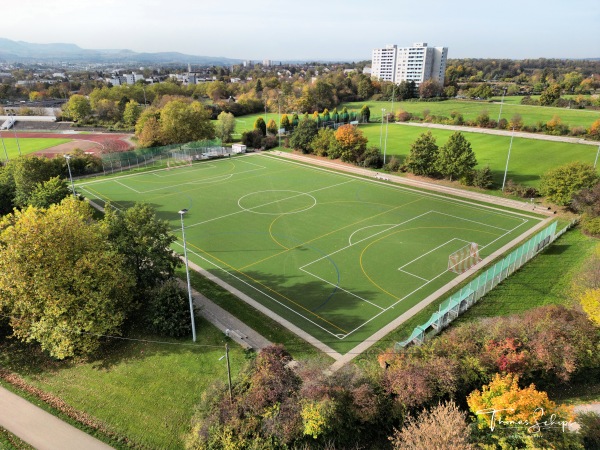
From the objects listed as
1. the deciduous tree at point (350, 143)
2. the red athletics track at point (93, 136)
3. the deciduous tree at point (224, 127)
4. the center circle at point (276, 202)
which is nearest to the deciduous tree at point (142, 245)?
the center circle at point (276, 202)

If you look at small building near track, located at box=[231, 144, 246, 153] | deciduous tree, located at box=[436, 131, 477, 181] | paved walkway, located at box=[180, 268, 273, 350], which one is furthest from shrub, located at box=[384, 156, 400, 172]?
paved walkway, located at box=[180, 268, 273, 350]

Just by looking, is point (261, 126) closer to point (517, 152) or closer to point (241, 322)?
point (517, 152)

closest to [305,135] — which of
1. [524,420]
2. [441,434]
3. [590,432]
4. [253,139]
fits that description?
[253,139]

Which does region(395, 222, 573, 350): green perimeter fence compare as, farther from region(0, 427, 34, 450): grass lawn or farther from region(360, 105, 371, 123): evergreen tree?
region(360, 105, 371, 123): evergreen tree

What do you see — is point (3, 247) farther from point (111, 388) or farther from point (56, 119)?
point (56, 119)

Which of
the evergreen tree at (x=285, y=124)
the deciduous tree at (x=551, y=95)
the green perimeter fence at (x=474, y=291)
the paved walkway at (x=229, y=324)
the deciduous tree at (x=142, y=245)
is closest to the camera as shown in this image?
the green perimeter fence at (x=474, y=291)

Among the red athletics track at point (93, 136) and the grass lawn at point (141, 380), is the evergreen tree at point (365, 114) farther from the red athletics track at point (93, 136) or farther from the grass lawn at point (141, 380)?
the grass lawn at point (141, 380)
